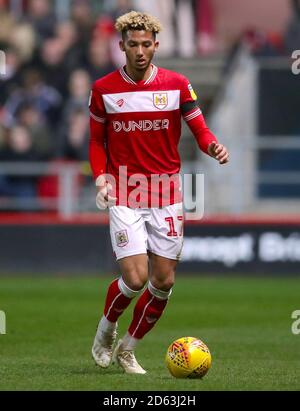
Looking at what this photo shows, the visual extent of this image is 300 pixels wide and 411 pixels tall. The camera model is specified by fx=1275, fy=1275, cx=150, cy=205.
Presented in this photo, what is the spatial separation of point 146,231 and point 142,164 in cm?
51

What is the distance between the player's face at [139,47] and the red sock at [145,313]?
1757 mm

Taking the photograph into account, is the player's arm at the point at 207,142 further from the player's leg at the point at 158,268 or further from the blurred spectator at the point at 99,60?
the blurred spectator at the point at 99,60

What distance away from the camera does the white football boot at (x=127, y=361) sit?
9695 millimetres

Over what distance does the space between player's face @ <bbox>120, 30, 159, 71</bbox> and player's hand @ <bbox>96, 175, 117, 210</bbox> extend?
2.94 feet

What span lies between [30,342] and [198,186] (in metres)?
7.66

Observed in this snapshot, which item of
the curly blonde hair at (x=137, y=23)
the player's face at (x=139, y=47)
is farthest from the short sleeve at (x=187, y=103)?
the curly blonde hair at (x=137, y=23)

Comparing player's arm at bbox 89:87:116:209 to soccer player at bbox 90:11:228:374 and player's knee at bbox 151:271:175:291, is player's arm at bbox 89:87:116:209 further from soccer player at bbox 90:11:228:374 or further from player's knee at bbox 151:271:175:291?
player's knee at bbox 151:271:175:291

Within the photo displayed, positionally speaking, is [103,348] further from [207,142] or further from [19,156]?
[19,156]

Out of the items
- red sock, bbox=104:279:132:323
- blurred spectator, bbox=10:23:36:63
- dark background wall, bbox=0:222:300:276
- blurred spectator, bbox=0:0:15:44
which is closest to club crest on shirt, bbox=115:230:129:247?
red sock, bbox=104:279:132:323

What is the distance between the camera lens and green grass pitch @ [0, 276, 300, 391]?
9.11 meters

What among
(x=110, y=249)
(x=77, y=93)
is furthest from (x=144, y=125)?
(x=77, y=93)
